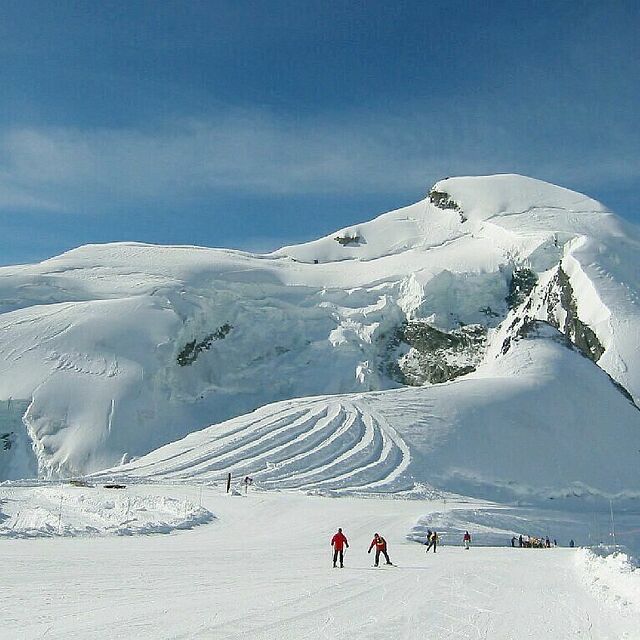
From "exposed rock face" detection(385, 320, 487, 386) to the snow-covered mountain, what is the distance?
135mm

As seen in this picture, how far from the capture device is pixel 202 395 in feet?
215

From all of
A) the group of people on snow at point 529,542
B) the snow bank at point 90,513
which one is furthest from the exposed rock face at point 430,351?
the snow bank at point 90,513

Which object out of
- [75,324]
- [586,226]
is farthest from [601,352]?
[75,324]

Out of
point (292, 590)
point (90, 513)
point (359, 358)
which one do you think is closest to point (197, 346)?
point (359, 358)

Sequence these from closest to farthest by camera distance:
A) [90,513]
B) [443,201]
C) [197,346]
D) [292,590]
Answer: [292,590] → [90,513] → [197,346] → [443,201]

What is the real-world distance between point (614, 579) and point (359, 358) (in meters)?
54.6

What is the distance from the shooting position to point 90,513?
93.7ft

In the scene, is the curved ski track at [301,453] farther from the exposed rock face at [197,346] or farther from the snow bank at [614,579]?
the snow bank at [614,579]

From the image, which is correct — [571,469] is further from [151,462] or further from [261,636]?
[261,636]

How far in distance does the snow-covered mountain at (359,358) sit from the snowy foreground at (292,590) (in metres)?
18.9

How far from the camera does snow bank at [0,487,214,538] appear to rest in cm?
2280

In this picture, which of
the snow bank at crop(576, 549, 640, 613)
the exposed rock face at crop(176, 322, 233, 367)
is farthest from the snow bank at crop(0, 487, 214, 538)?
the exposed rock face at crop(176, 322, 233, 367)

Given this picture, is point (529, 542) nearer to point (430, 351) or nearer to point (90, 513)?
point (90, 513)

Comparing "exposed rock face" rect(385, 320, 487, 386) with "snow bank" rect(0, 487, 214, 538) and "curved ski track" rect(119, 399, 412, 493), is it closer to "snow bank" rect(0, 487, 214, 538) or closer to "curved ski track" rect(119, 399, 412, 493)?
"curved ski track" rect(119, 399, 412, 493)
